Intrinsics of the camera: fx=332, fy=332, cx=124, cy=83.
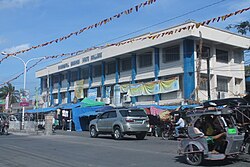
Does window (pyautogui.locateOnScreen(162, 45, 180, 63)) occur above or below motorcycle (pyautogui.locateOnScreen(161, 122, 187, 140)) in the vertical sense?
above

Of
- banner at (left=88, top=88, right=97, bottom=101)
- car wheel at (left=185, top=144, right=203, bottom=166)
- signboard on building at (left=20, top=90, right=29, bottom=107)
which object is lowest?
car wheel at (left=185, top=144, right=203, bottom=166)

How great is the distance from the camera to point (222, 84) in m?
37.4

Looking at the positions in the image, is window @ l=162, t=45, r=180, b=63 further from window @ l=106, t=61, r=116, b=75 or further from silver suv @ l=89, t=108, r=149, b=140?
silver suv @ l=89, t=108, r=149, b=140

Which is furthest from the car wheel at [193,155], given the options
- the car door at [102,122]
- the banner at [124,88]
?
the banner at [124,88]

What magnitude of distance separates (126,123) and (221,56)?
2143 cm

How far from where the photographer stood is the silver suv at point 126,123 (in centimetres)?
1989

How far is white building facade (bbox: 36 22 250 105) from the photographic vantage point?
33.1 metres

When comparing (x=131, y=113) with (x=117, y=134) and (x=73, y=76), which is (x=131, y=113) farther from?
(x=73, y=76)

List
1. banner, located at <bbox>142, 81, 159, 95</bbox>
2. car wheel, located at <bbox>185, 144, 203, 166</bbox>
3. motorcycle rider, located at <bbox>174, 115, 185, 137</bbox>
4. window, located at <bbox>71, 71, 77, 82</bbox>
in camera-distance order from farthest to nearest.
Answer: window, located at <bbox>71, 71, 77, 82</bbox>
banner, located at <bbox>142, 81, 159, 95</bbox>
motorcycle rider, located at <bbox>174, 115, 185, 137</bbox>
car wheel, located at <bbox>185, 144, 203, 166</bbox>

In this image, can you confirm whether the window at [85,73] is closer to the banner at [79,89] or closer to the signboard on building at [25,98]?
the banner at [79,89]

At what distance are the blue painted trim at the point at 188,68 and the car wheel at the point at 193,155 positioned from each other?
74.7 feet

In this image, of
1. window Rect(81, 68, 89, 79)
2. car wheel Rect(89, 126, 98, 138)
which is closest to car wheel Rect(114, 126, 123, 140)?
car wheel Rect(89, 126, 98, 138)

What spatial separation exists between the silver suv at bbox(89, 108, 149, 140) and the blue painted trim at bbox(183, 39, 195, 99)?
43.0ft

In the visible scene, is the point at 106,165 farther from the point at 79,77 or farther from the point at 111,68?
the point at 79,77
